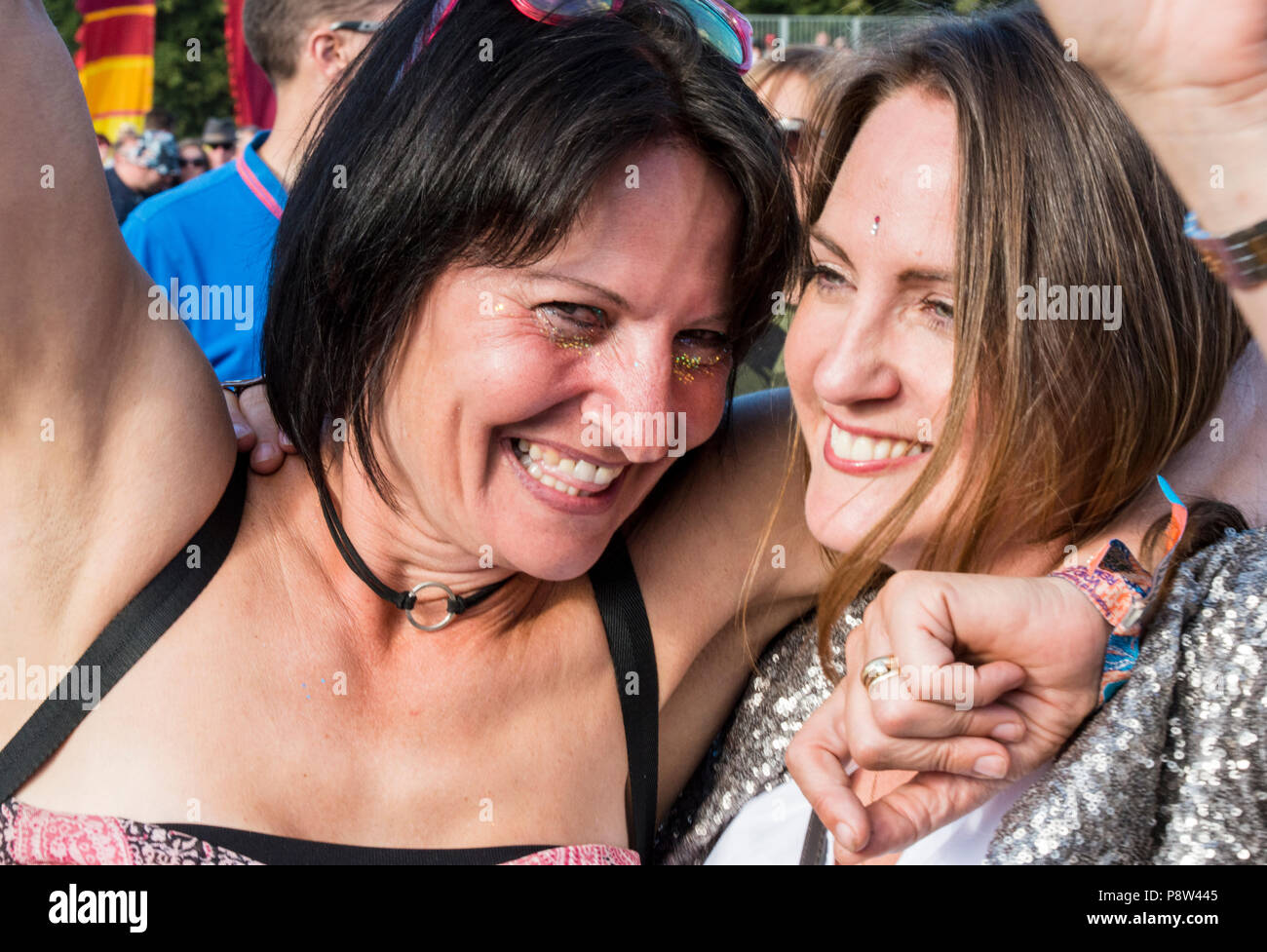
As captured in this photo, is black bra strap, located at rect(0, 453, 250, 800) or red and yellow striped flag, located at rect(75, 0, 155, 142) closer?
black bra strap, located at rect(0, 453, 250, 800)

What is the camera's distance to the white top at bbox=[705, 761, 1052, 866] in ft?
5.47

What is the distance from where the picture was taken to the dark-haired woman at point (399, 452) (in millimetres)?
1692

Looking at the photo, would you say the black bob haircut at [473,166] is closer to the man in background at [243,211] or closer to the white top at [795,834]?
the white top at [795,834]

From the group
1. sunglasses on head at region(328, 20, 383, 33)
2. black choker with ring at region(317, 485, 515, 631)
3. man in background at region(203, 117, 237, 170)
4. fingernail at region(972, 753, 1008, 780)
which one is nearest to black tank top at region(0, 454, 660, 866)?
black choker with ring at region(317, 485, 515, 631)

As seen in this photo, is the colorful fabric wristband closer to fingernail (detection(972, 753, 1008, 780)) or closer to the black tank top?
fingernail (detection(972, 753, 1008, 780))

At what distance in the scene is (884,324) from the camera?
5.98 ft

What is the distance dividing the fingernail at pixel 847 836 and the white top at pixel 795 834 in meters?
0.32

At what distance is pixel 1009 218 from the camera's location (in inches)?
66.5

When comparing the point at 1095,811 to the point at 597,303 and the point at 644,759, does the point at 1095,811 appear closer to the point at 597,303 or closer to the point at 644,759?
the point at 644,759

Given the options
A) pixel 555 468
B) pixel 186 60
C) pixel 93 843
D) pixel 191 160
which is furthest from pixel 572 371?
pixel 186 60

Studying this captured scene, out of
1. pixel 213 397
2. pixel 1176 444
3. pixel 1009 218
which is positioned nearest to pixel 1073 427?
pixel 1176 444

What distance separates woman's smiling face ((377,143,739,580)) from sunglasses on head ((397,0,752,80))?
0.24 meters

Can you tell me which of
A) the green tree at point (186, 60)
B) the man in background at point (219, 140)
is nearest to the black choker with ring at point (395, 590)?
the man in background at point (219, 140)
